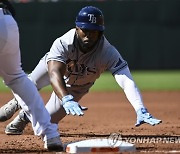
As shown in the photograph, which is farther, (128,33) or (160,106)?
(128,33)

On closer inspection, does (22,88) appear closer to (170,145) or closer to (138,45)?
(170,145)

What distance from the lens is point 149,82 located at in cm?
1642

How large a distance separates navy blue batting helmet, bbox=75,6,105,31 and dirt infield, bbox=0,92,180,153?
4.08 feet

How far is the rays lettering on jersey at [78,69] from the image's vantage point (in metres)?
6.35

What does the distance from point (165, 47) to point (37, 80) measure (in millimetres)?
12656

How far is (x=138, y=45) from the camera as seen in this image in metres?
19.1

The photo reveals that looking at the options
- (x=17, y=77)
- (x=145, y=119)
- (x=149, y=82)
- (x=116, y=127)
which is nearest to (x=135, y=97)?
(x=145, y=119)

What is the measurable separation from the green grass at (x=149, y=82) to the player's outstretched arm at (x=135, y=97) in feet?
27.5

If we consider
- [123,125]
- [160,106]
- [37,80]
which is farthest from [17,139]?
[160,106]

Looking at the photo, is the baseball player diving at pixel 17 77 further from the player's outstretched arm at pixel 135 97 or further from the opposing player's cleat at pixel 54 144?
the player's outstretched arm at pixel 135 97

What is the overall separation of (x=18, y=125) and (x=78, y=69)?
1147 mm

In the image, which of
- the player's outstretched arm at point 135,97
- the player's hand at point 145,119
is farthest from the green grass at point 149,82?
the player's hand at point 145,119

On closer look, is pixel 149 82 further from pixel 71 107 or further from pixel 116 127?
pixel 71 107

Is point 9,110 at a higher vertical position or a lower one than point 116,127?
higher
